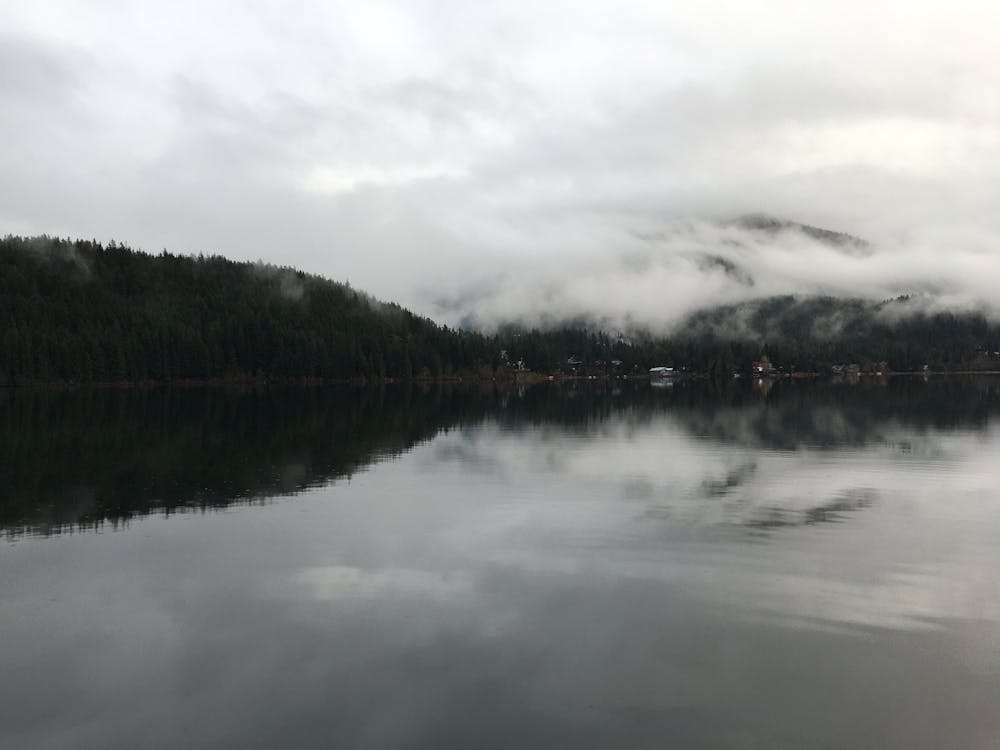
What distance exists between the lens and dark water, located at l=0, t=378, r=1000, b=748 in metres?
12.5

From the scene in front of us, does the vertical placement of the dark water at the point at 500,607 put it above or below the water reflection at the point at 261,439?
below

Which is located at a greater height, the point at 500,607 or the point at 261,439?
the point at 261,439

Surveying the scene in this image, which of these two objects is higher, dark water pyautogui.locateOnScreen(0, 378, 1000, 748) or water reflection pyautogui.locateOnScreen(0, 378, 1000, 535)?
water reflection pyautogui.locateOnScreen(0, 378, 1000, 535)

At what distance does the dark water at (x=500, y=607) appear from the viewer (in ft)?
41.0

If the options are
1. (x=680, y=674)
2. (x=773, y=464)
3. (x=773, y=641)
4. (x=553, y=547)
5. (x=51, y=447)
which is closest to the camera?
(x=680, y=674)

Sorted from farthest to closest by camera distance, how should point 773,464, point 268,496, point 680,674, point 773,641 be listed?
1. point 773,464
2. point 268,496
3. point 773,641
4. point 680,674

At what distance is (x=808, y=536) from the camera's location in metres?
24.4

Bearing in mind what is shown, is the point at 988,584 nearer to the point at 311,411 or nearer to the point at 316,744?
the point at 316,744

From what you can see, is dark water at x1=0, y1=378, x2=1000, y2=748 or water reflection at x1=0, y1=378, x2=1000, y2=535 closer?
dark water at x1=0, y1=378, x2=1000, y2=748

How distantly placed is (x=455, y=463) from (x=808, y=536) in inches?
874

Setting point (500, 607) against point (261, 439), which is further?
point (261, 439)

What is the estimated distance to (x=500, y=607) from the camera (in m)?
17.7

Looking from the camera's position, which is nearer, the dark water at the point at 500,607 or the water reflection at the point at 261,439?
the dark water at the point at 500,607

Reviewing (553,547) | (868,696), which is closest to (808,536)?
(553,547)
